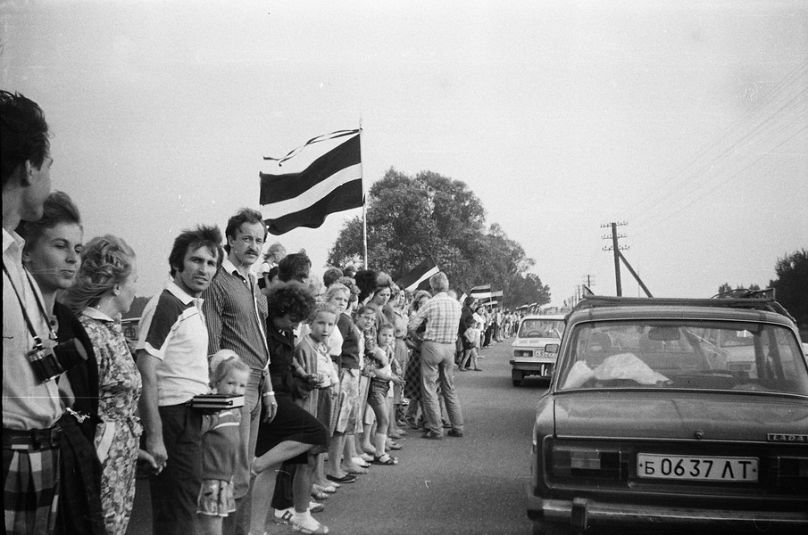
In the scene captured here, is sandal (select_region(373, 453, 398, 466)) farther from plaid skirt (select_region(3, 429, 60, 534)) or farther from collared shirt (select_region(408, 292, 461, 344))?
plaid skirt (select_region(3, 429, 60, 534))

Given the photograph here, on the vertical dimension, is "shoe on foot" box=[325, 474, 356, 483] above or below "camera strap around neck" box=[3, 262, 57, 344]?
below

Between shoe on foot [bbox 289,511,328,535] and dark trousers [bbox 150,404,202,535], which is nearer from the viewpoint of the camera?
dark trousers [bbox 150,404,202,535]

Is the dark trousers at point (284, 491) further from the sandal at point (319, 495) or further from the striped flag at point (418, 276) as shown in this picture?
the striped flag at point (418, 276)

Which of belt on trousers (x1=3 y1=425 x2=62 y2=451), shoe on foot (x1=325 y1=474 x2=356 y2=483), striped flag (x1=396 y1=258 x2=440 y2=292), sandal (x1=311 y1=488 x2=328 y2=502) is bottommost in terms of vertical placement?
shoe on foot (x1=325 y1=474 x2=356 y2=483)

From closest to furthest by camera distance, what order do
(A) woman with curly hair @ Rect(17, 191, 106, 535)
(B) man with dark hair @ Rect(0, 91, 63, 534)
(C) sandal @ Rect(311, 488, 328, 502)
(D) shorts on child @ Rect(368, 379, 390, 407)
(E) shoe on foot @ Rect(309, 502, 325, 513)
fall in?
(B) man with dark hair @ Rect(0, 91, 63, 534) → (A) woman with curly hair @ Rect(17, 191, 106, 535) → (E) shoe on foot @ Rect(309, 502, 325, 513) → (C) sandal @ Rect(311, 488, 328, 502) → (D) shorts on child @ Rect(368, 379, 390, 407)

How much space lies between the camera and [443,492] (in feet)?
21.2

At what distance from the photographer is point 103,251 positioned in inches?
140

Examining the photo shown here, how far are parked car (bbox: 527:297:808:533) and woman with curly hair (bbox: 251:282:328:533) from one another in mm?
1537

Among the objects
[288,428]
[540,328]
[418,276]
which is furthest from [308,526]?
[540,328]

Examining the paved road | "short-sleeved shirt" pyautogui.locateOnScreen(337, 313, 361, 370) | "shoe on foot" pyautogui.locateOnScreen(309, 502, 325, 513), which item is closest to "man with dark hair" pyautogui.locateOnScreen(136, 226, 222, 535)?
the paved road

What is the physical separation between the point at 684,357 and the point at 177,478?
10.3ft

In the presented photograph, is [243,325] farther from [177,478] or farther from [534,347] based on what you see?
[534,347]

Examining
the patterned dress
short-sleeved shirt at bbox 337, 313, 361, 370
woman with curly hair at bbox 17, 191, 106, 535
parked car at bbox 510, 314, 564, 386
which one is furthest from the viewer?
parked car at bbox 510, 314, 564, 386

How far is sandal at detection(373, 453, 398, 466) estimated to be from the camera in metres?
7.84
